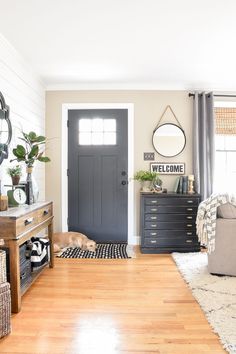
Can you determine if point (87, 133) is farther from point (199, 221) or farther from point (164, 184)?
point (199, 221)

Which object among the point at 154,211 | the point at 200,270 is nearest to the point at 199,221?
the point at 200,270

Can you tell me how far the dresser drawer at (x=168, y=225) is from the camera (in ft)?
13.5

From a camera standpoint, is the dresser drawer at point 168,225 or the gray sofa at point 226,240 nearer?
the gray sofa at point 226,240

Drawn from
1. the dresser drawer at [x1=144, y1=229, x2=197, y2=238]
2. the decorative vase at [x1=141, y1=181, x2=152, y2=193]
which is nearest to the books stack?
the decorative vase at [x1=141, y1=181, x2=152, y2=193]

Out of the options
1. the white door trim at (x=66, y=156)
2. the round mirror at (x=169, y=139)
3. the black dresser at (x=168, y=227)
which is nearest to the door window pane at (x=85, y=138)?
the white door trim at (x=66, y=156)

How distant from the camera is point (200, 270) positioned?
3361 millimetres

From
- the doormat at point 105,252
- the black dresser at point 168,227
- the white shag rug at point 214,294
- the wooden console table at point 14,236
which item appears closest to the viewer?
the white shag rug at point 214,294

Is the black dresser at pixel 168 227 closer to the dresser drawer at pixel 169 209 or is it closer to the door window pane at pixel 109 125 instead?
the dresser drawer at pixel 169 209

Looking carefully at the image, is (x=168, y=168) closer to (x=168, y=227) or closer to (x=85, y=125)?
(x=168, y=227)

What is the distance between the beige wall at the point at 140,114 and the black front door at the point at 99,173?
0.60 feet

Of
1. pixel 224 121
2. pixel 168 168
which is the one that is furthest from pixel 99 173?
pixel 224 121

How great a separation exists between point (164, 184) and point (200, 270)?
5.42 feet

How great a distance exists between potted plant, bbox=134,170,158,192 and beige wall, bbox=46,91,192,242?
0.41 feet

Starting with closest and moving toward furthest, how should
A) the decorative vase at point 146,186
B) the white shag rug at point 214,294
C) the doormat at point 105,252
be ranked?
the white shag rug at point 214,294
the doormat at point 105,252
the decorative vase at point 146,186
